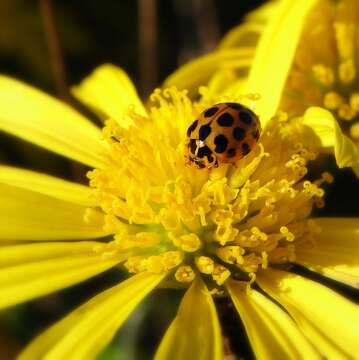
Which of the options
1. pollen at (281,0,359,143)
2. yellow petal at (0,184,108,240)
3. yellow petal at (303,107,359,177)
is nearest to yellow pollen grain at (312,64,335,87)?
pollen at (281,0,359,143)

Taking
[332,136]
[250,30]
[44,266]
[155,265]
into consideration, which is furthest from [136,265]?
[250,30]

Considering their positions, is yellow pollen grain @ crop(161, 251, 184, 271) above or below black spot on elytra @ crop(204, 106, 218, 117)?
below

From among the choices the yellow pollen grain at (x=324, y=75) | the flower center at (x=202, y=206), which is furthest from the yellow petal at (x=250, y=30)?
the flower center at (x=202, y=206)

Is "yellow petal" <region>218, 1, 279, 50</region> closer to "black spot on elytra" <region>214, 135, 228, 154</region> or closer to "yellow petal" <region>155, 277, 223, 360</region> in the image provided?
"black spot on elytra" <region>214, 135, 228, 154</region>

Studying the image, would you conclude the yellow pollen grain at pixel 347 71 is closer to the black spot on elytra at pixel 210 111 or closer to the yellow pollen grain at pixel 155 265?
the black spot on elytra at pixel 210 111

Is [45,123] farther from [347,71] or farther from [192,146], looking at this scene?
[347,71]

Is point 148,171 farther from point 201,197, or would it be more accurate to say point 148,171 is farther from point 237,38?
point 237,38
